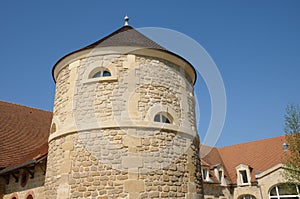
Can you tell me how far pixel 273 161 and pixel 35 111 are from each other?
16133 mm

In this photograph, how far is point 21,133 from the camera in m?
14.0

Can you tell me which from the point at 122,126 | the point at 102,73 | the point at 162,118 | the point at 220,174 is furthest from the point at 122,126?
the point at 220,174

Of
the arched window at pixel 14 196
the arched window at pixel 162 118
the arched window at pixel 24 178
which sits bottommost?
the arched window at pixel 14 196

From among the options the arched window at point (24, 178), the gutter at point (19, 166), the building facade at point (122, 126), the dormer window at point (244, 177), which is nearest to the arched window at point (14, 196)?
the arched window at point (24, 178)

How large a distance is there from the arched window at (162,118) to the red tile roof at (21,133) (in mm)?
5678

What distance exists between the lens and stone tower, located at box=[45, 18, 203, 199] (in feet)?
23.0

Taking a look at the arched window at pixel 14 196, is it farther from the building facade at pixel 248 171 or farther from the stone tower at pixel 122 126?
the building facade at pixel 248 171

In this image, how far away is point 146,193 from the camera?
22.5ft

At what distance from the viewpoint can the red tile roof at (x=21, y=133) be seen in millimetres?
12200

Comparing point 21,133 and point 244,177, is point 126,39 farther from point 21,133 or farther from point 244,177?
point 244,177

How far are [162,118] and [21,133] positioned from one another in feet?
29.9

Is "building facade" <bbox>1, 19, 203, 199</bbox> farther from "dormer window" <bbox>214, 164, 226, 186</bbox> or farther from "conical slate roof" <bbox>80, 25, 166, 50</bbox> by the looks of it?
"dormer window" <bbox>214, 164, 226, 186</bbox>

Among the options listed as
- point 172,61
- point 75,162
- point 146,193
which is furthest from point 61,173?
point 172,61

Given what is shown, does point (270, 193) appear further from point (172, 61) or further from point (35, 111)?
point (35, 111)
